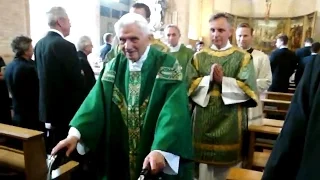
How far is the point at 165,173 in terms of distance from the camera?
1.71m

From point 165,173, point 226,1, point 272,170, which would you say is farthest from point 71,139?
point 226,1

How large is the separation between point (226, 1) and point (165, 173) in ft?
50.9

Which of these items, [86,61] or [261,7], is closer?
[86,61]

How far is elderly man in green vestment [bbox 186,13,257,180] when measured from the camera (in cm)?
261

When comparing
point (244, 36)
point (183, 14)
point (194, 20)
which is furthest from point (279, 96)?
point (194, 20)

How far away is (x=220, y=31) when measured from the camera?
8.46 ft

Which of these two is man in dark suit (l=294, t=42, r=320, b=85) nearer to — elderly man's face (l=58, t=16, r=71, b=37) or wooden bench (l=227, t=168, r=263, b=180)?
wooden bench (l=227, t=168, r=263, b=180)

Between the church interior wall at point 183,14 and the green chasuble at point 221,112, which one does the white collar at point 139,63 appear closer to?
the green chasuble at point 221,112

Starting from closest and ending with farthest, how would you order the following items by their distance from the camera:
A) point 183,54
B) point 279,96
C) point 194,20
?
point 183,54
point 279,96
point 194,20

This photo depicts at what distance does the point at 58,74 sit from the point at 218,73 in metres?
1.62

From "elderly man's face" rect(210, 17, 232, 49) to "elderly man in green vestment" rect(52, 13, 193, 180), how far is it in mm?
829

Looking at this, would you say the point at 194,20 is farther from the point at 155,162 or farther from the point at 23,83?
the point at 155,162

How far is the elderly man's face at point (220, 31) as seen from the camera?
99.3 inches

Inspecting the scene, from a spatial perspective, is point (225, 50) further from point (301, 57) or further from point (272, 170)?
point (301, 57)
